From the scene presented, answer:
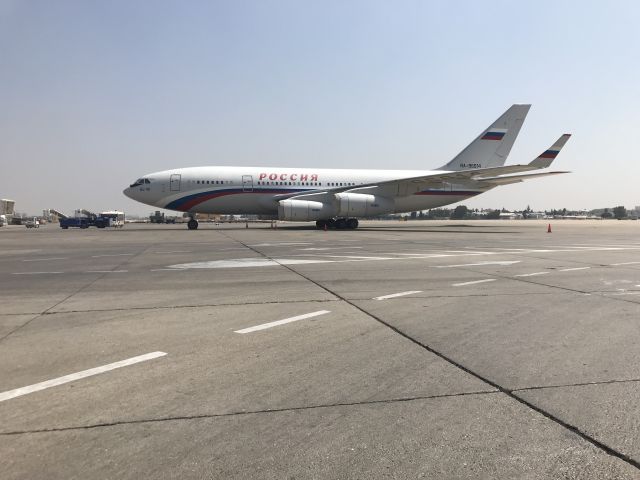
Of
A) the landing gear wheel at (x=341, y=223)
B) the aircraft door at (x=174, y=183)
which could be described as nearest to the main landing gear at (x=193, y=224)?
the aircraft door at (x=174, y=183)

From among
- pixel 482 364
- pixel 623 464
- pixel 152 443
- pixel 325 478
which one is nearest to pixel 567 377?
pixel 482 364

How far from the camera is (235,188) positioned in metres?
29.7

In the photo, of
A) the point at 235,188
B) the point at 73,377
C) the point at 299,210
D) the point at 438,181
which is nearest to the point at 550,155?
the point at 438,181

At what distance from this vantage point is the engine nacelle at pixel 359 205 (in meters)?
29.6

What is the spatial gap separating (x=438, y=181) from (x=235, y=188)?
43.7 feet

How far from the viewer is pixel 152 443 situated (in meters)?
2.49

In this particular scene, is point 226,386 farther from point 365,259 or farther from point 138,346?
point 365,259

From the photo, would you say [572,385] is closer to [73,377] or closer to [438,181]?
[73,377]

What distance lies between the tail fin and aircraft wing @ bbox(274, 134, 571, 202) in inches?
98.6

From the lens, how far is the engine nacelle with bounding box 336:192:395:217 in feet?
97.0

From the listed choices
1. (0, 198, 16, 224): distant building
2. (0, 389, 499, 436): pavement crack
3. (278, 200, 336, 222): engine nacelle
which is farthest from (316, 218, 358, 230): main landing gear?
(0, 198, 16, 224): distant building

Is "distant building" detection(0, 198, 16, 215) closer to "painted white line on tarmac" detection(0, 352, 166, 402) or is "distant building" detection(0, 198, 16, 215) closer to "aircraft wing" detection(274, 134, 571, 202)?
"aircraft wing" detection(274, 134, 571, 202)

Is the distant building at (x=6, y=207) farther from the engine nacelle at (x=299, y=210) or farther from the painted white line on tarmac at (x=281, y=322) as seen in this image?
the painted white line on tarmac at (x=281, y=322)

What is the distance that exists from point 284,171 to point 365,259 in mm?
19838
